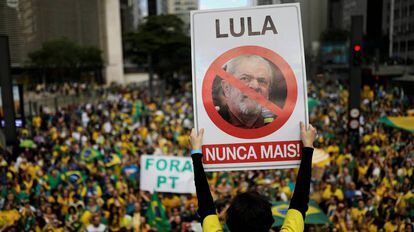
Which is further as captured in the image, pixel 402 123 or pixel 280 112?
pixel 402 123

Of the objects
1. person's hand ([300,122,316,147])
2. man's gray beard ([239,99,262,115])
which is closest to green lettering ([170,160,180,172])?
man's gray beard ([239,99,262,115])

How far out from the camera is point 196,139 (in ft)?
8.02

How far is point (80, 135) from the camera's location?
1641cm

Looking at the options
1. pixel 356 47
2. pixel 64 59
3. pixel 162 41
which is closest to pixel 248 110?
pixel 356 47

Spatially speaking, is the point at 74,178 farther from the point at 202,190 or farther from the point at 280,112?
the point at 202,190

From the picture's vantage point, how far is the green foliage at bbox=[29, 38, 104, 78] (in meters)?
30.2

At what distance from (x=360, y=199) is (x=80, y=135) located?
1094 cm

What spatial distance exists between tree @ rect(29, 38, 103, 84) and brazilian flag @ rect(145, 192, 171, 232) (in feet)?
72.9

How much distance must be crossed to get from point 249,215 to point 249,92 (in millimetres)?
895

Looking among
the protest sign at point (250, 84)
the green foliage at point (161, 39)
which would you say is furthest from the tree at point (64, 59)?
the protest sign at point (250, 84)

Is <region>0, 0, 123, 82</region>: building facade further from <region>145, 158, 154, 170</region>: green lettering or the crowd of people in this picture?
<region>145, 158, 154, 170</region>: green lettering

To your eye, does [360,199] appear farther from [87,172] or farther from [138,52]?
[138,52]

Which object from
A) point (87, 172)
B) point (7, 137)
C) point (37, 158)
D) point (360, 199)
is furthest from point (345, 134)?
point (7, 137)

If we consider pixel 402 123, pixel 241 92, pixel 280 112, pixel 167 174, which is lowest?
pixel 167 174
